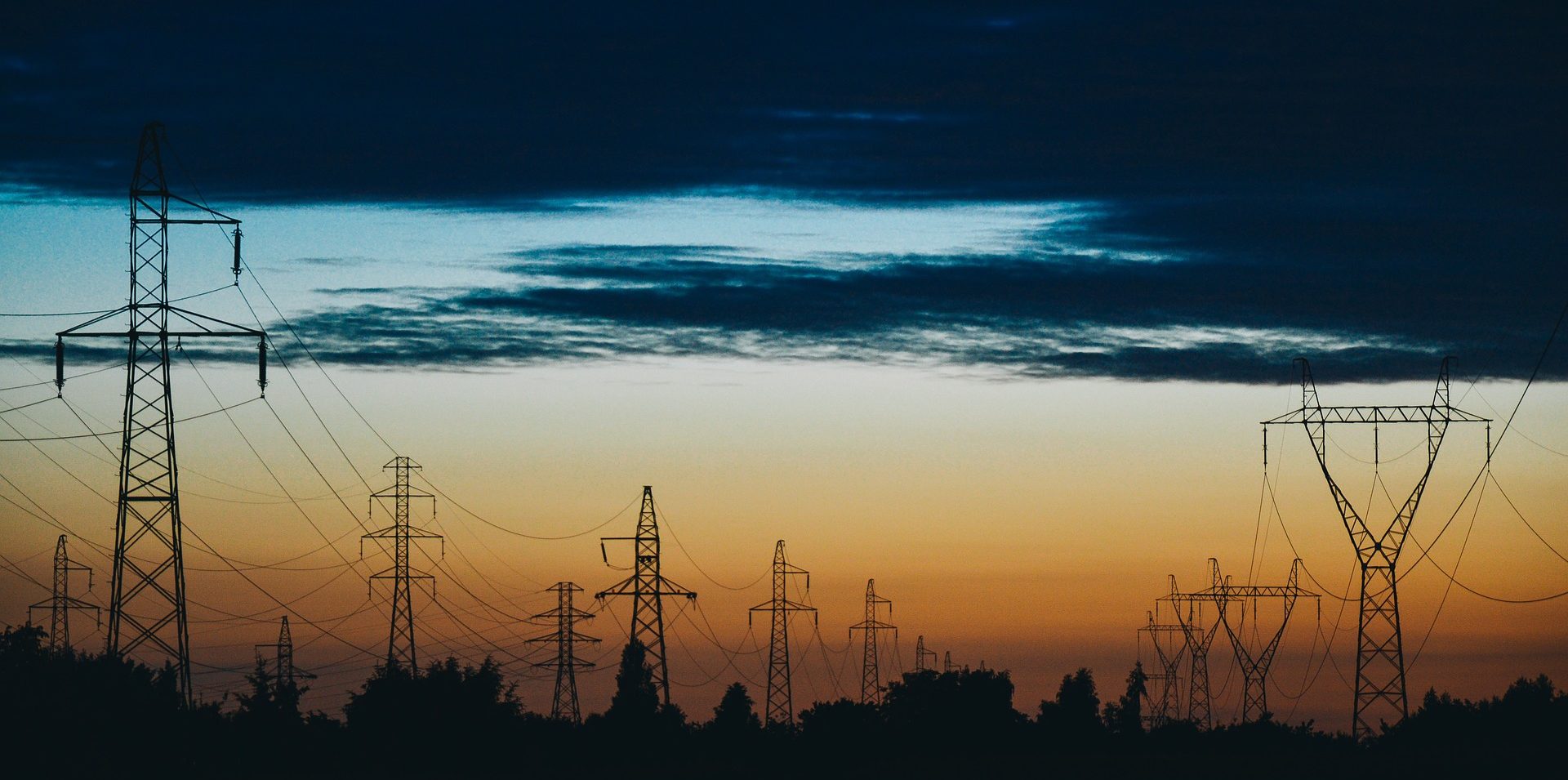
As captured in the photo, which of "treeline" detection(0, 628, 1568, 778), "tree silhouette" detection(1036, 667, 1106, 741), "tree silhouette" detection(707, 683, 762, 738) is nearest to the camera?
"treeline" detection(0, 628, 1568, 778)

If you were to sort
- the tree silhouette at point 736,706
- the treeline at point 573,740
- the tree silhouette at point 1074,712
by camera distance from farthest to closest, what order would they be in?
the tree silhouette at point 736,706, the tree silhouette at point 1074,712, the treeline at point 573,740


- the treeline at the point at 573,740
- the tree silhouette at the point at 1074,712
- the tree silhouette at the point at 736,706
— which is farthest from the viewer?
the tree silhouette at the point at 736,706

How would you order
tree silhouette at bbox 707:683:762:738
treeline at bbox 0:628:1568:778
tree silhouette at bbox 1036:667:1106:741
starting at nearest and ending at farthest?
treeline at bbox 0:628:1568:778, tree silhouette at bbox 1036:667:1106:741, tree silhouette at bbox 707:683:762:738

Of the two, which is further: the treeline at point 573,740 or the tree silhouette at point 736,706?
the tree silhouette at point 736,706

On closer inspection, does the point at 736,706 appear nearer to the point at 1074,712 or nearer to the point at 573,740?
the point at 1074,712

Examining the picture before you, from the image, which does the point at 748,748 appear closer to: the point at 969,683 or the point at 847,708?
the point at 847,708

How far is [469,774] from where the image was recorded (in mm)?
75562

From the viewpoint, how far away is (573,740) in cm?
9588

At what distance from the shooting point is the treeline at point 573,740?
6712cm

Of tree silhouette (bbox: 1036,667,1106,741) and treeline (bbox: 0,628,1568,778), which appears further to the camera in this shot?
tree silhouette (bbox: 1036,667,1106,741)

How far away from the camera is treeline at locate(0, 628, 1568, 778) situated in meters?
67.1

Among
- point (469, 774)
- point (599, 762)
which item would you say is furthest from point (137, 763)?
point (599, 762)

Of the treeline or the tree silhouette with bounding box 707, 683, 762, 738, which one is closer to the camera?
the treeline

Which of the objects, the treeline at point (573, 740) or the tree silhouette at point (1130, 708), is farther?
the tree silhouette at point (1130, 708)
